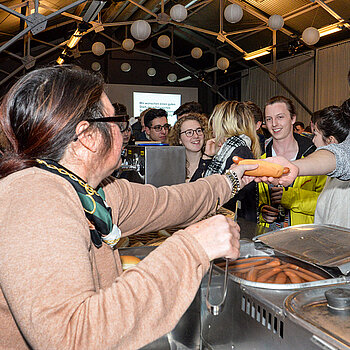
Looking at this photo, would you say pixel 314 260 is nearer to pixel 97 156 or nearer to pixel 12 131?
pixel 97 156

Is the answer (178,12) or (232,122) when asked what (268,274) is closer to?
(232,122)

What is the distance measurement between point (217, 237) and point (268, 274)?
1.07 ft

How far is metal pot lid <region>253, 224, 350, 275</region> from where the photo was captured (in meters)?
1.14

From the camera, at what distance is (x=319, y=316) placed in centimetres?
86

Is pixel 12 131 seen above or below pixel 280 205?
above

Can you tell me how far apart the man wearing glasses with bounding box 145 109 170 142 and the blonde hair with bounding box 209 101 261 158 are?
1.47 meters

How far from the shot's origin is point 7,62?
13578mm

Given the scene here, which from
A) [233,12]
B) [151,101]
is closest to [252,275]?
[233,12]

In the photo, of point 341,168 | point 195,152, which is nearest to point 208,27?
point 195,152

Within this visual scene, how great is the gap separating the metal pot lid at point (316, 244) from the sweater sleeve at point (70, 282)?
1.50 feet

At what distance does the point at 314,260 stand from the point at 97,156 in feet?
2.12

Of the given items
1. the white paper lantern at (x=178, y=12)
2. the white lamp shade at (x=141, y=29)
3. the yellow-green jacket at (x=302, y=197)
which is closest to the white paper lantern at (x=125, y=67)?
the white lamp shade at (x=141, y=29)

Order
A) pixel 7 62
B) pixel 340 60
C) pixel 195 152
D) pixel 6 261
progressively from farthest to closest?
pixel 7 62, pixel 340 60, pixel 195 152, pixel 6 261

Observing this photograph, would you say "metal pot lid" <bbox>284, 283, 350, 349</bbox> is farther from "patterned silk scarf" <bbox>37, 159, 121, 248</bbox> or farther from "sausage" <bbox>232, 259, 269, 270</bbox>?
"patterned silk scarf" <bbox>37, 159, 121, 248</bbox>
